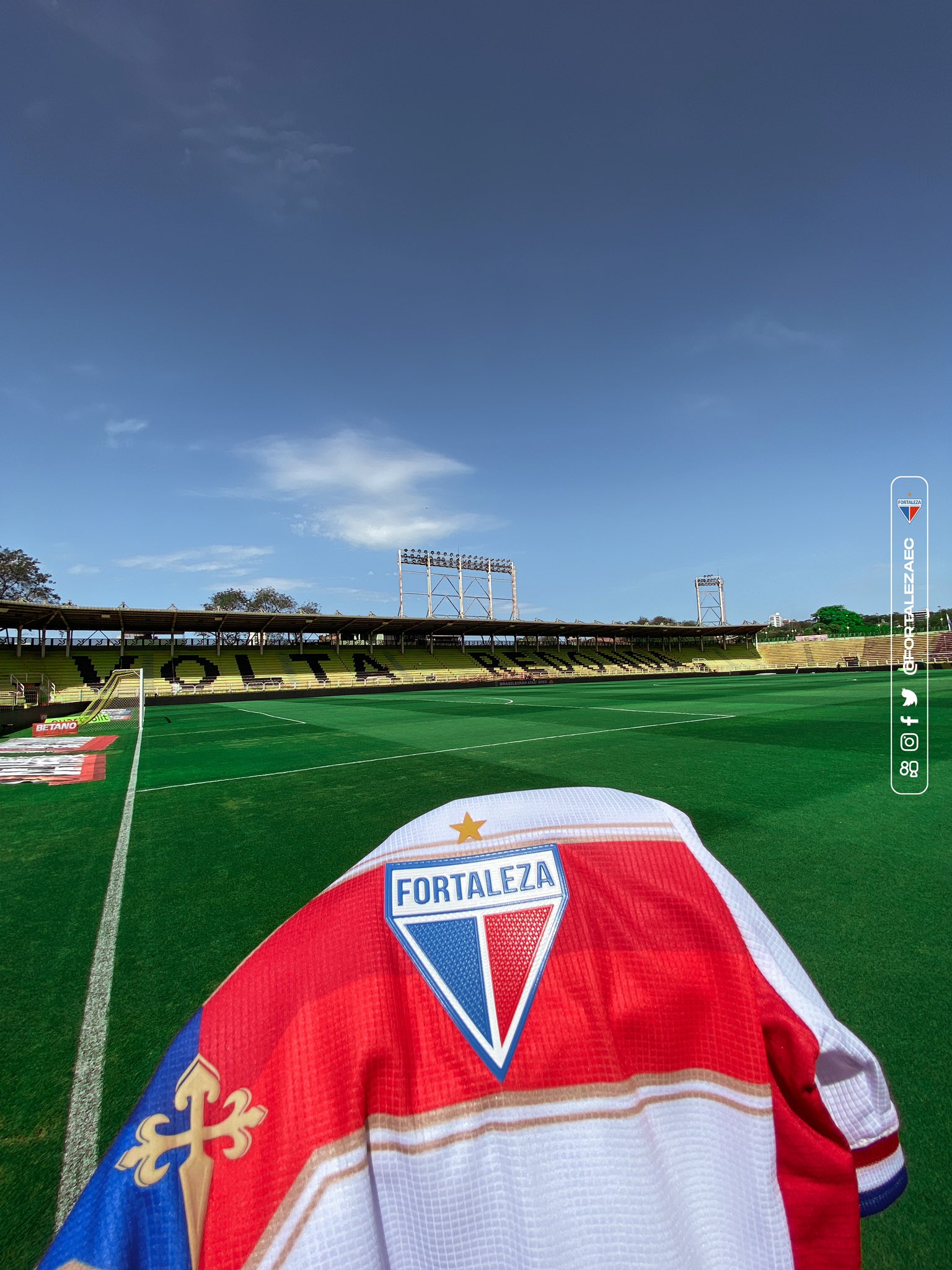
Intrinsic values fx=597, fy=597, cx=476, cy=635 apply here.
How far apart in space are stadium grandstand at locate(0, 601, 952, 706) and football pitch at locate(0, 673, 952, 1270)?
22.8m

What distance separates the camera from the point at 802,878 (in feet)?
12.1

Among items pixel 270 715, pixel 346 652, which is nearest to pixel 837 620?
pixel 346 652

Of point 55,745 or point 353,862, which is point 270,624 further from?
point 353,862

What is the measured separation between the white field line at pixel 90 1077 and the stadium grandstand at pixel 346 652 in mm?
25918

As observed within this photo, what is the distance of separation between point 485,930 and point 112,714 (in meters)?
21.2

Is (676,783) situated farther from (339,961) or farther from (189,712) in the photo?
(189,712)

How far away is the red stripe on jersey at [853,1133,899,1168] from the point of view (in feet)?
3.28

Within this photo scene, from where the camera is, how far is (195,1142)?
2.72 ft

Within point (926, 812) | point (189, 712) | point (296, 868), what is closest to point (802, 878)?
point (926, 812)

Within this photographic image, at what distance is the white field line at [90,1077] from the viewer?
1.67m

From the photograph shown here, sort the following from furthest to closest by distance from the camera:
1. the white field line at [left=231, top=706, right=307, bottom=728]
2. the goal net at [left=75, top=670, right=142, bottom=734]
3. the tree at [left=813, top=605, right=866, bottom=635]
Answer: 1. the tree at [left=813, top=605, right=866, bottom=635]
2. the white field line at [left=231, top=706, right=307, bottom=728]
3. the goal net at [left=75, top=670, right=142, bottom=734]

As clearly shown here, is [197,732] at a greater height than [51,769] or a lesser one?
lesser

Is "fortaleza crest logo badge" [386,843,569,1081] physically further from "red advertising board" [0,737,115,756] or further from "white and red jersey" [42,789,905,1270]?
"red advertising board" [0,737,115,756]

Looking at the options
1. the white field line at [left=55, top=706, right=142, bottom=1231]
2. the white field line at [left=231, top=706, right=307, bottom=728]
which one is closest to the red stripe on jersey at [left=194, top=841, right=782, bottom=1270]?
the white field line at [left=55, top=706, right=142, bottom=1231]
